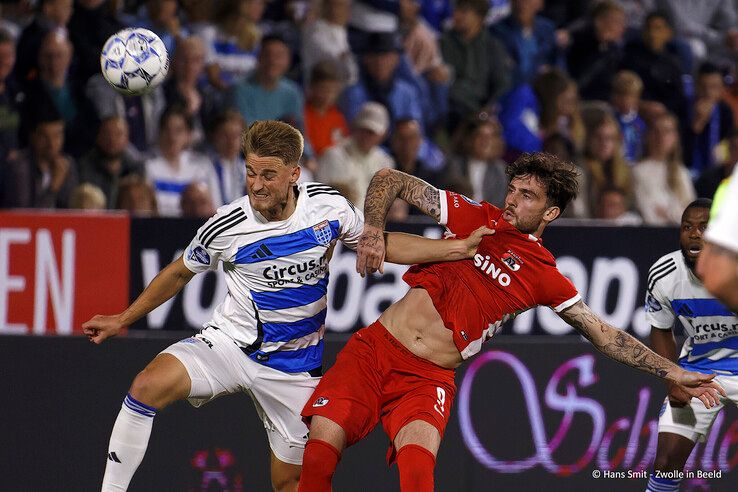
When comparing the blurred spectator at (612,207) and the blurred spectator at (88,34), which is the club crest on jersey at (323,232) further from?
the blurred spectator at (612,207)

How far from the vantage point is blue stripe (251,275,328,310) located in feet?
20.5

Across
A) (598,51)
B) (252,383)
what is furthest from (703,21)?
(252,383)

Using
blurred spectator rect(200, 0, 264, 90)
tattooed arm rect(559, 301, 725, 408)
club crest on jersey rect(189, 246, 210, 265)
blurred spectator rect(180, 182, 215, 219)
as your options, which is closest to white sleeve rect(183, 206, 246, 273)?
club crest on jersey rect(189, 246, 210, 265)

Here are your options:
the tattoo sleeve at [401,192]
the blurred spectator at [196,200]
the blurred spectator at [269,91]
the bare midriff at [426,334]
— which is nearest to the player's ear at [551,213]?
the tattoo sleeve at [401,192]

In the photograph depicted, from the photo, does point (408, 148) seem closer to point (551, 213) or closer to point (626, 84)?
point (626, 84)

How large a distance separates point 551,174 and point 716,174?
243 inches

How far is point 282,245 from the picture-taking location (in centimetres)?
619

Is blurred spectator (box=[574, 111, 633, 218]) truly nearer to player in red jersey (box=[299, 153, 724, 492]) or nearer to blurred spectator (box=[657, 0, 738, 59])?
blurred spectator (box=[657, 0, 738, 59])

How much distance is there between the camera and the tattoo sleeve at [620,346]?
5.92 meters

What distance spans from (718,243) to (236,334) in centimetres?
305

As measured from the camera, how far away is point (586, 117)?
1151 centimetres

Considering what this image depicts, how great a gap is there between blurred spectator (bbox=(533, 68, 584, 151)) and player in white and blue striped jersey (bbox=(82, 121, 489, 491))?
554cm

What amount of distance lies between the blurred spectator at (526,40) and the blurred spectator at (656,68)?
809mm

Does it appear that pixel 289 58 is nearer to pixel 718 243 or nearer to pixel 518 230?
pixel 518 230
